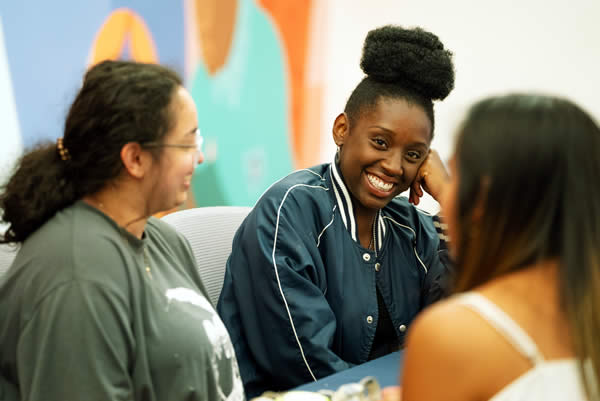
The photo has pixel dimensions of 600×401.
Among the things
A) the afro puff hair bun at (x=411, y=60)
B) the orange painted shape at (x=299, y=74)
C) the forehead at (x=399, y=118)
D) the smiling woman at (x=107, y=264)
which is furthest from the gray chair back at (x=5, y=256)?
the orange painted shape at (x=299, y=74)

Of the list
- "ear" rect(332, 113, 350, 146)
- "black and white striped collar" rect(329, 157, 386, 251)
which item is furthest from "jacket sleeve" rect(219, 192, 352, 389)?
"ear" rect(332, 113, 350, 146)

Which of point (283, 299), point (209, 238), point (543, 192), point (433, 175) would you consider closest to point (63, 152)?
point (283, 299)

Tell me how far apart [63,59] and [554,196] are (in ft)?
6.65

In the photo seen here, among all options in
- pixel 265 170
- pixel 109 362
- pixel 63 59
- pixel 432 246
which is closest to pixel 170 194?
pixel 109 362

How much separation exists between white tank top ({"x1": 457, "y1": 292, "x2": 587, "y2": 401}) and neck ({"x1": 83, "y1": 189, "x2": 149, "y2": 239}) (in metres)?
0.72

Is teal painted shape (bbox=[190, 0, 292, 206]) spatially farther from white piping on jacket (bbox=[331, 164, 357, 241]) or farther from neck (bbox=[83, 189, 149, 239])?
neck (bbox=[83, 189, 149, 239])

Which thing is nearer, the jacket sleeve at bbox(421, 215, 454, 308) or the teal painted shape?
the jacket sleeve at bbox(421, 215, 454, 308)

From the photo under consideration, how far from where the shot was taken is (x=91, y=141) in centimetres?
119

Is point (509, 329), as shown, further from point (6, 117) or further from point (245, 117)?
point (245, 117)

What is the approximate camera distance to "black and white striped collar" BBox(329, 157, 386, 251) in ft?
5.82

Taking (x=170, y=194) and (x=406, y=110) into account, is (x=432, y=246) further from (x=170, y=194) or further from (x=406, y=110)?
(x=170, y=194)

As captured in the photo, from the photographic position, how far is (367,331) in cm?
169

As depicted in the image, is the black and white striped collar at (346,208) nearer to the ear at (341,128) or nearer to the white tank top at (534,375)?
the ear at (341,128)

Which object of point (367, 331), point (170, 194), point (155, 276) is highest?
point (170, 194)
